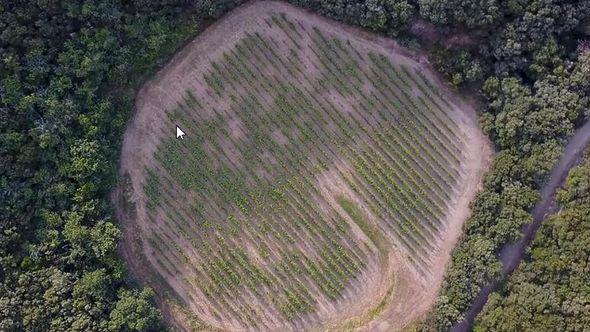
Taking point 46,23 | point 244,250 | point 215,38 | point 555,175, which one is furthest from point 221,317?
point 555,175

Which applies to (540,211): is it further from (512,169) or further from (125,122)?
(125,122)

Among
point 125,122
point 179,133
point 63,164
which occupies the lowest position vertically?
point 63,164

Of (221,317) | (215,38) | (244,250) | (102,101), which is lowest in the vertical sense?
(221,317)

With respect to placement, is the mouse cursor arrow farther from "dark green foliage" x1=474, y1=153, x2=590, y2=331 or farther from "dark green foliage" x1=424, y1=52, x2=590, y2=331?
"dark green foliage" x1=474, y1=153, x2=590, y2=331

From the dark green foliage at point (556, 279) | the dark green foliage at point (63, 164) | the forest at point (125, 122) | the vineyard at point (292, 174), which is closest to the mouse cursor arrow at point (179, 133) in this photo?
the vineyard at point (292, 174)

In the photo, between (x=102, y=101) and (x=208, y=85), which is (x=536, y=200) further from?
(x=102, y=101)

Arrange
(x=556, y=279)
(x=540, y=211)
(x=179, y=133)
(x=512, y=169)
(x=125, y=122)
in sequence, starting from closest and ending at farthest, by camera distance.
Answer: (x=556, y=279)
(x=512, y=169)
(x=540, y=211)
(x=125, y=122)
(x=179, y=133)

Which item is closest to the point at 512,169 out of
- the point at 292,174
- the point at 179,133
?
the point at 292,174
